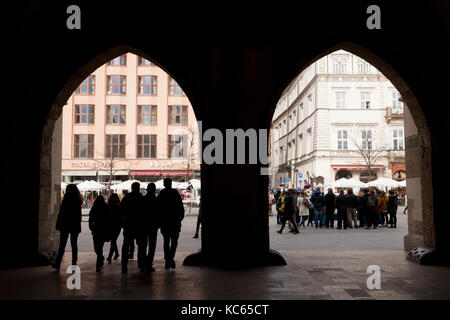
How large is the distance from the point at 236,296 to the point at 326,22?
548 cm

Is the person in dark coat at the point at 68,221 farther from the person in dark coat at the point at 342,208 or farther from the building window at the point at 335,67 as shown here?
the building window at the point at 335,67

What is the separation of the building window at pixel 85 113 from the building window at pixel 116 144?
250 cm

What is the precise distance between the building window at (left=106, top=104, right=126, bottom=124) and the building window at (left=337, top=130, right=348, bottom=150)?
67.1 ft

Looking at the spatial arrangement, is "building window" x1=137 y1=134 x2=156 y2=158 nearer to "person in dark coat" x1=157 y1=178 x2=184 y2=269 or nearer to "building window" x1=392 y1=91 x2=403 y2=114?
"building window" x1=392 y1=91 x2=403 y2=114

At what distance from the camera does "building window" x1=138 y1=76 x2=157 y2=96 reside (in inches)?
1649

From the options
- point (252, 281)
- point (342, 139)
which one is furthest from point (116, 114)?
point (252, 281)

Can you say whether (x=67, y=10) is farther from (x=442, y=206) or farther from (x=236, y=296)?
(x=442, y=206)

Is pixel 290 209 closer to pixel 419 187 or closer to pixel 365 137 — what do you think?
pixel 419 187

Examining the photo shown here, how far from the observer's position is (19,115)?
26.2 ft

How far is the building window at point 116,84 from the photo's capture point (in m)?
41.6

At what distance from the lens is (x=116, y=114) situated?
41.5 m

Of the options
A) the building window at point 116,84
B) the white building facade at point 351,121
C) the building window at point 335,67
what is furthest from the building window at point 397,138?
the building window at point 116,84

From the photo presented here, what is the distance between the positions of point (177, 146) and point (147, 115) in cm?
429

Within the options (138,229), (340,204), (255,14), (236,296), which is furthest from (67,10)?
(340,204)
